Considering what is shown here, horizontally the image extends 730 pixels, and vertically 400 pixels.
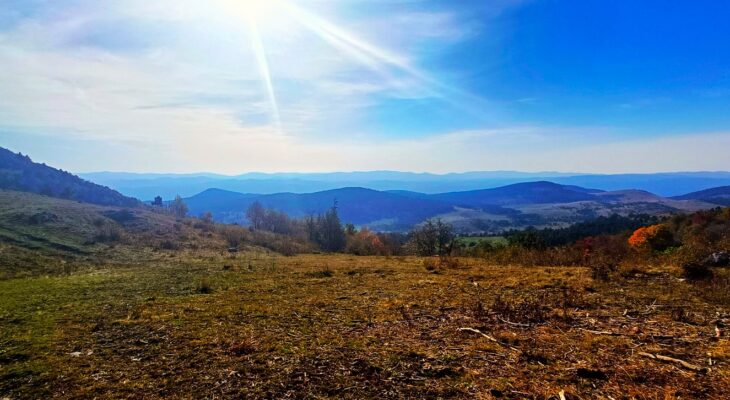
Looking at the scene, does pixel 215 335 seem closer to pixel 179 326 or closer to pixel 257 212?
pixel 179 326

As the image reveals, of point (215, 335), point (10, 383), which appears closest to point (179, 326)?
point (215, 335)

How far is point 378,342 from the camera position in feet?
26.0

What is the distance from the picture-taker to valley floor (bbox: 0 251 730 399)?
5820mm

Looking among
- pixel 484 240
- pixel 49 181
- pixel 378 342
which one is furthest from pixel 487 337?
pixel 49 181

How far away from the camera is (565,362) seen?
21.4 feet

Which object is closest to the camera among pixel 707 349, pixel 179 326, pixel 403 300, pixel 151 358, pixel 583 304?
pixel 707 349

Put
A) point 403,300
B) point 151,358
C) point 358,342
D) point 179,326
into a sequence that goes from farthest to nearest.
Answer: point 403,300 < point 179,326 < point 358,342 < point 151,358

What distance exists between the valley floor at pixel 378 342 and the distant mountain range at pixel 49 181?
154m

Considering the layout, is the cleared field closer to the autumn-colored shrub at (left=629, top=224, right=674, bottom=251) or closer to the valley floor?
the autumn-colored shrub at (left=629, top=224, right=674, bottom=251)

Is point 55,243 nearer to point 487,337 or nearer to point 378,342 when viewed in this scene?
point 378,342

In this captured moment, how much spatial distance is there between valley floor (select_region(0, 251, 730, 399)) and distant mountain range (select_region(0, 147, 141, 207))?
504ft

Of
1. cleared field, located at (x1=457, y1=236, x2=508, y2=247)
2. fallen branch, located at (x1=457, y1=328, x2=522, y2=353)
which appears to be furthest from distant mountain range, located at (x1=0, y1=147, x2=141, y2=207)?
fallen branch, located at (x1=457, y1=328, x2=522, y2=353)

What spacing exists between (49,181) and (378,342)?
186088 mm

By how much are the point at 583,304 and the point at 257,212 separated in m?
116
